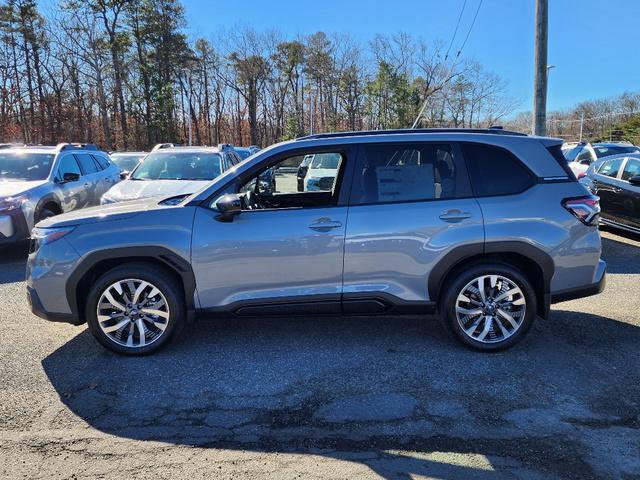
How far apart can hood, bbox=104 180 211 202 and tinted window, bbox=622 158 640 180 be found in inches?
292

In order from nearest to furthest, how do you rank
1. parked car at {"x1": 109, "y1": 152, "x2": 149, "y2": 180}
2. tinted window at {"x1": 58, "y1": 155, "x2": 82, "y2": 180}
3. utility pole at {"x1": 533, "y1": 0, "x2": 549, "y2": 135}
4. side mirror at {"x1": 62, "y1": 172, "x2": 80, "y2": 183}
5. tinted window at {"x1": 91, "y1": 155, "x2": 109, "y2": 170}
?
side mirror at {"x1": 62, "y1": 172, "x2": 80, "y2": 183}
tinted window at {"x1": 58, "y1": 155, "x2": 82, "y2": 180}
utility pole at {"x1": 533, "y1": 0, "x2": 549, "y2": 135}
tinted window at {"x1": 91, "y1": 155, "x2": 109, "y2": 170}
parked car at {"x1": 109, "y1": 152, "x2": 149, "y2": 180}

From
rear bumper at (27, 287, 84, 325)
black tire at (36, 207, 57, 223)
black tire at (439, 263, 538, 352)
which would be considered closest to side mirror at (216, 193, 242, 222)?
rear bumper at (27, 287, 84, 325)

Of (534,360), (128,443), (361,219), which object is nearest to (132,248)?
(128,443)

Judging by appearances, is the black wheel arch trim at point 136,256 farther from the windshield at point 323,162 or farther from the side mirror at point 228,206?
the windshield at point 323,162

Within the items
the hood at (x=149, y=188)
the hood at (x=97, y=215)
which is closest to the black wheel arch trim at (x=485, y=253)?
the hood at (x=97, y=215)

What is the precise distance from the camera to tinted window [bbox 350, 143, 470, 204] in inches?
162

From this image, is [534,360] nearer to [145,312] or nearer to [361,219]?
[361,219]

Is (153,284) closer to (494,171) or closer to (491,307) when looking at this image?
(491,307)

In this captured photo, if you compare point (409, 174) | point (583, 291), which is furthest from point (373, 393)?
point (583, 291)

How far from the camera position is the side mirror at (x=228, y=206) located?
392cm

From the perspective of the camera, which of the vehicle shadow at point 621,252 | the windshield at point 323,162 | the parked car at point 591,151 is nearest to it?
the vehicle shadow at point 621,252

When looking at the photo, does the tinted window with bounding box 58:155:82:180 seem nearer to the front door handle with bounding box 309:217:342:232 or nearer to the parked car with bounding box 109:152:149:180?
the parked car with bounding box 109:152:149:180

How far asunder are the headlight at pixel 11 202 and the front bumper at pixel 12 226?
2.2 inches

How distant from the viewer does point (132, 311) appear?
410 cm
